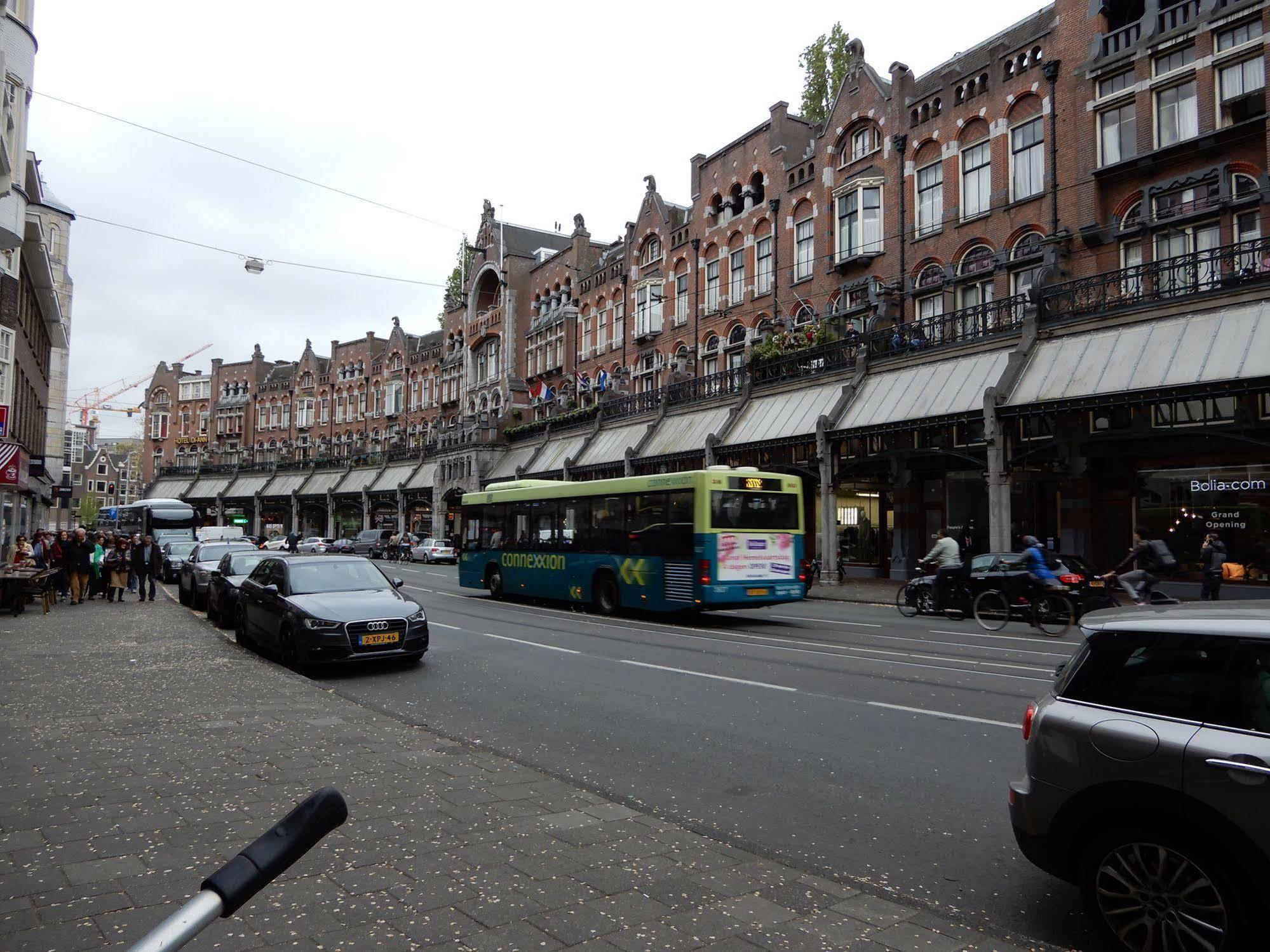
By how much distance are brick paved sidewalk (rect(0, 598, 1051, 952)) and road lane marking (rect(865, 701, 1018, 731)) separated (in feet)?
13.7

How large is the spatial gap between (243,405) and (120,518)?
47.4 meters

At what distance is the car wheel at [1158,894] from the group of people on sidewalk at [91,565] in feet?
76.3

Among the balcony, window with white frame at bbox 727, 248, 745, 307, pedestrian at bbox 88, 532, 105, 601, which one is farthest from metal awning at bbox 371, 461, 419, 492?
the balcony

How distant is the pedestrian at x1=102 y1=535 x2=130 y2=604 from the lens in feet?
76.1

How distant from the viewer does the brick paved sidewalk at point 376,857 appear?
153 inches

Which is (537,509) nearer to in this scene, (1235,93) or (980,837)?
(980,837)

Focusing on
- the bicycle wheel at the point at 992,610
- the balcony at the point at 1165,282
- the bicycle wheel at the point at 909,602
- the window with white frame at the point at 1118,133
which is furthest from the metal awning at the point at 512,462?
the bicycle wheel at the point at 992,610

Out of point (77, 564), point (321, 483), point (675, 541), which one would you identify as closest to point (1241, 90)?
point (675, 541)

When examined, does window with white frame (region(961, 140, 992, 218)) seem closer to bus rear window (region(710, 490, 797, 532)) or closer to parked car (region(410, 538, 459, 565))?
bus rear window (region(710, 490, 797, 532))

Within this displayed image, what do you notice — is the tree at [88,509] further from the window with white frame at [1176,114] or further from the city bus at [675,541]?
the window with white frame at [1176,114]

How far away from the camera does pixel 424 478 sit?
60.7 metres

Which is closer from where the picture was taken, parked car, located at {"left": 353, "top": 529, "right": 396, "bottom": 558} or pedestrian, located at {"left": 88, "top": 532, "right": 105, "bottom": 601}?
pedestrian, located at {"left": 88, "top": 532, "right": 105, "bottom": 601}

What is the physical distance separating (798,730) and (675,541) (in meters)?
9.90

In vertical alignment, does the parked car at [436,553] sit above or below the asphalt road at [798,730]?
above
